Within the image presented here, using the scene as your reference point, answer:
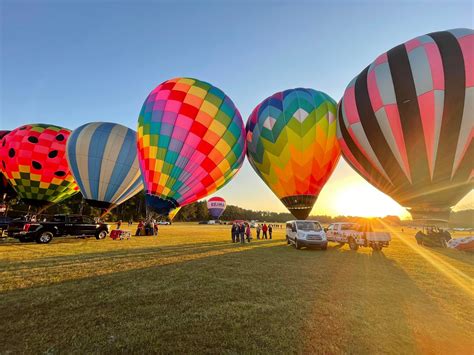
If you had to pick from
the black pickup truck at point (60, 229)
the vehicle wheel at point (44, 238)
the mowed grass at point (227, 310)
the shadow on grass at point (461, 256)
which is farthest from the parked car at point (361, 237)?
the vehicle wheel at point (44, 238)

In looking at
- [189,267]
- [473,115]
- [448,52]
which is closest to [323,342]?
[189,267]

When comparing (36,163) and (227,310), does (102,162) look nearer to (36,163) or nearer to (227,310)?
(36,163)

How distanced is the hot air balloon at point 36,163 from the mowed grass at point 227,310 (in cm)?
1540

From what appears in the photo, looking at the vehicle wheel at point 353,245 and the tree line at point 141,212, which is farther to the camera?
the tree line at point 141,212

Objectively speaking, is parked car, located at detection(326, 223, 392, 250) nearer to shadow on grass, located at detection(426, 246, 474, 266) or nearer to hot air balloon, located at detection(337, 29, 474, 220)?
shadow on grass, located at detection(426, 246, 474, 266)

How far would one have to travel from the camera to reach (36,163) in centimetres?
2019

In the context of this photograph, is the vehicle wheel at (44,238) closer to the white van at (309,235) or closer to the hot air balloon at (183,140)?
the hot air balloon at (183,140)

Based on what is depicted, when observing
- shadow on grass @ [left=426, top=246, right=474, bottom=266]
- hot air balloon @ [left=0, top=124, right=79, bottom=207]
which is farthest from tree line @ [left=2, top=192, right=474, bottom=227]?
shadow on grass @ [left=426, top=246, right=474, bottom=266]

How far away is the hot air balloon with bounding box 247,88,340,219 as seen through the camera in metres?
16.6

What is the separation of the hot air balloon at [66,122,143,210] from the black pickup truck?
148 cm

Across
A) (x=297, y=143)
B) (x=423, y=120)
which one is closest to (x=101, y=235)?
(x=297, y=143)

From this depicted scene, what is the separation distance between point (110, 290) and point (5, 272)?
3946 mm

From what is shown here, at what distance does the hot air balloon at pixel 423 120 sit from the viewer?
31.8ft

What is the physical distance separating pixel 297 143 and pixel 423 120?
732 centimetres
